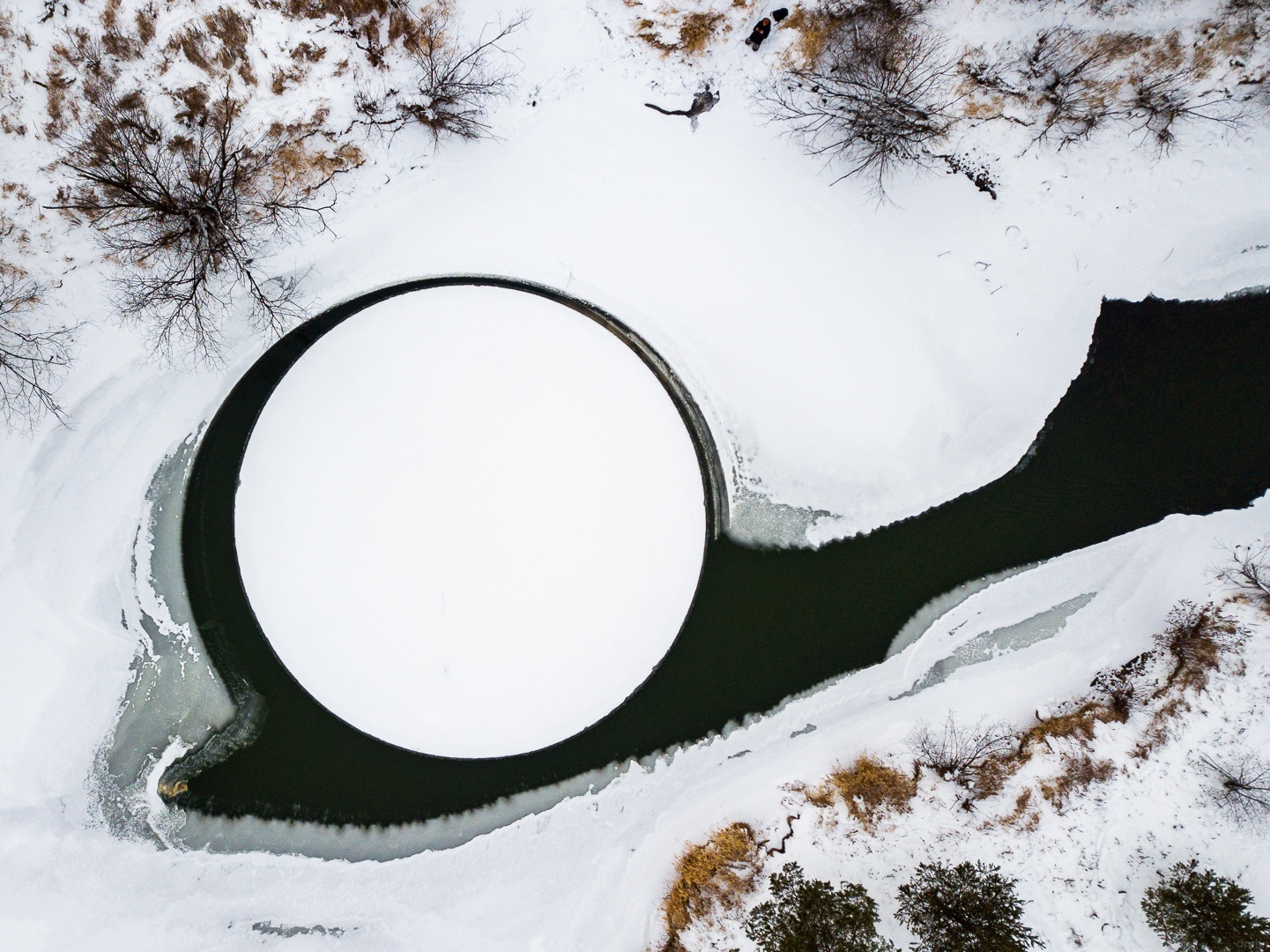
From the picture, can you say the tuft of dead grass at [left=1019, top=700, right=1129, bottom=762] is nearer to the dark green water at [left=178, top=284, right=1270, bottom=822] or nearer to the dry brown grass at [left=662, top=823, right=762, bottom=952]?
the dark green water at [left=178, top=284, right=1270, bottom=822]

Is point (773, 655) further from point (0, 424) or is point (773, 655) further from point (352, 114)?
point (0, 424)

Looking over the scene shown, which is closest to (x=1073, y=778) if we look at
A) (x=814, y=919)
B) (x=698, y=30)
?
(x=814, y=919)

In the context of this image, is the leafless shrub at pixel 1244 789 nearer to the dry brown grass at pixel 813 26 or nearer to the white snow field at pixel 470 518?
the white snow field at pixel 470 518

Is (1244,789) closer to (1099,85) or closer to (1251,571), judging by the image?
(1251,571)

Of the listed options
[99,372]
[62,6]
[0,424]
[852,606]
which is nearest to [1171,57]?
[852,606]

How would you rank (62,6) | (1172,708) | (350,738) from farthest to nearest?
1. (350,738)
2. (1172,708)
3. (62,6)

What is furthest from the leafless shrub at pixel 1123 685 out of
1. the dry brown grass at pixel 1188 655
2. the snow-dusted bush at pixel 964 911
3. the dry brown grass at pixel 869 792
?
the dry brown grass at pixel 869 792
